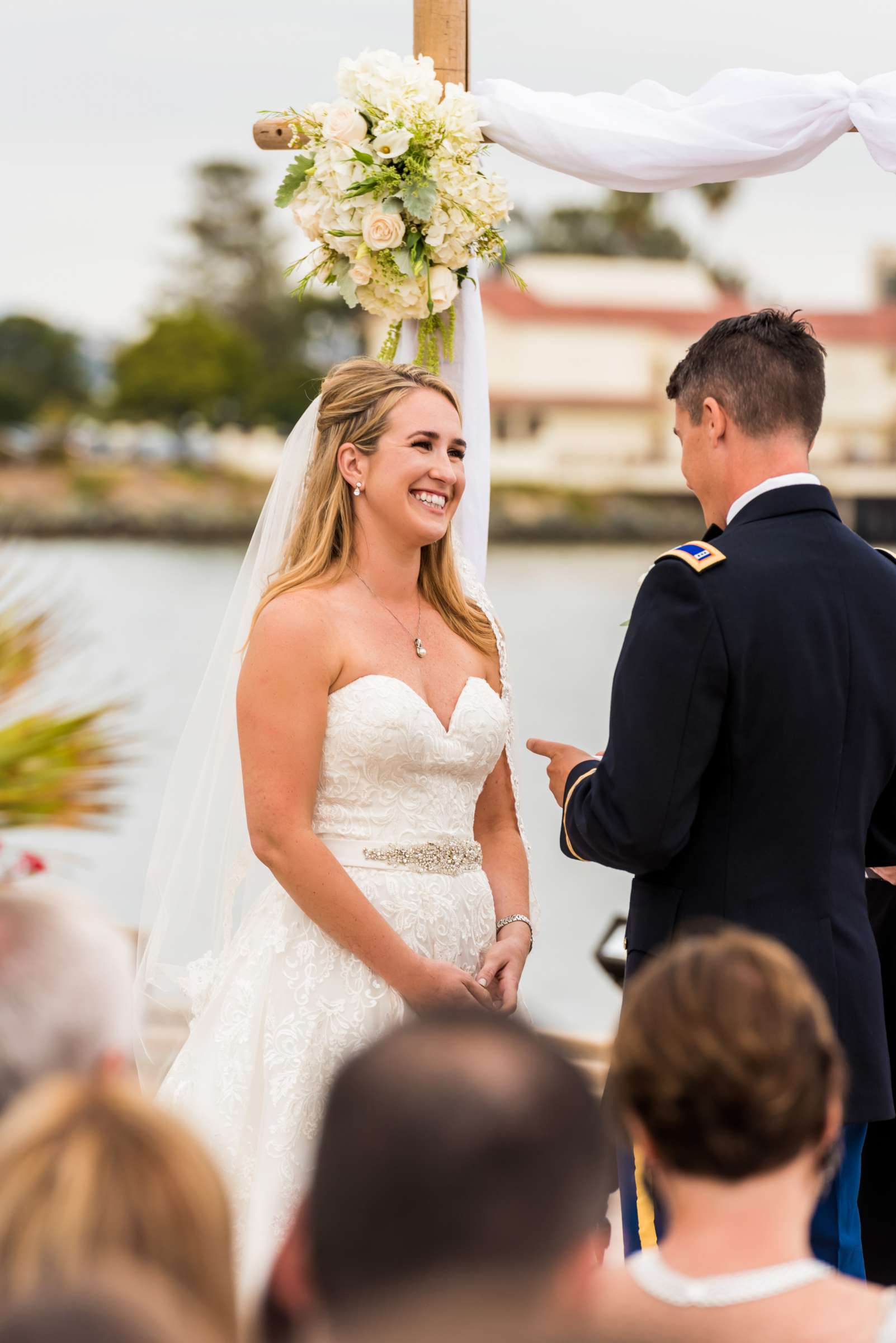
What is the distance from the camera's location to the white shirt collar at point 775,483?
2270mm

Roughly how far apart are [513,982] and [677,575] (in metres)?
0.88

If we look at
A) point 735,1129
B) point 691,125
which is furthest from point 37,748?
point 735,1129

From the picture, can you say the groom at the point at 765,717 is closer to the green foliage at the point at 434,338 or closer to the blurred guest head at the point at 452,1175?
the green foliage at the point at 434,338

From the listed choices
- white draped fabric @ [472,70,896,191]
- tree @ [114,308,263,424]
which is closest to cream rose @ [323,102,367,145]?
white draped fabric @ [472,70,896,191]

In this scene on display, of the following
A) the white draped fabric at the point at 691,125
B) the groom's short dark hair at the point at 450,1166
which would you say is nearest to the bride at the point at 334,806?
the white draped fabric at the point at 691,125

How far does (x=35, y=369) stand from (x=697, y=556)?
13.4 meters

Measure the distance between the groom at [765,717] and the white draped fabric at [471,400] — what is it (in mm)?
920

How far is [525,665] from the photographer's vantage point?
16.2m

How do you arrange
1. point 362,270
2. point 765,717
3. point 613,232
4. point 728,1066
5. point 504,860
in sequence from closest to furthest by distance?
point 728,1066
point 765,717
point 504,860
point 362,270
point 613,232

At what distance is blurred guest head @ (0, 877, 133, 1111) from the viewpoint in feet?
4.15

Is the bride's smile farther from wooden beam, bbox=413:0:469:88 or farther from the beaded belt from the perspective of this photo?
wooden beam, bbox=413:0:469:88

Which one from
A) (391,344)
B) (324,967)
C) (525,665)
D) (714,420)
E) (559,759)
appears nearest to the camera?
(714,420)

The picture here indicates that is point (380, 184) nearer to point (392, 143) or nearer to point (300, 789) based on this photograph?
point (392, 143)

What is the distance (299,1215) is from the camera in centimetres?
101
